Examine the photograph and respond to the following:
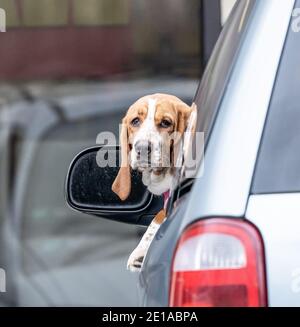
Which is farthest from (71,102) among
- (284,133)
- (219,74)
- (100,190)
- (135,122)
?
(284,133)

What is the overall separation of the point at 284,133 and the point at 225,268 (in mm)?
277

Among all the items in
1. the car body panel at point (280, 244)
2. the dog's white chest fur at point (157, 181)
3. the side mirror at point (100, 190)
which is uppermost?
the car body panel at point (280, 244)

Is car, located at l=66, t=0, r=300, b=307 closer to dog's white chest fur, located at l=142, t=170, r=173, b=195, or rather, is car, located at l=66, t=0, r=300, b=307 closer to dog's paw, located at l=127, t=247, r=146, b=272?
dog's white chest fur, located at l=142, t=170, r=173, b=195

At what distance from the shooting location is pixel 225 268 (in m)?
1.69

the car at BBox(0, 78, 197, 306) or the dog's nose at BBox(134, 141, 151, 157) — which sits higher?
the dog's nose at BBox(134, 141, 151, 157)

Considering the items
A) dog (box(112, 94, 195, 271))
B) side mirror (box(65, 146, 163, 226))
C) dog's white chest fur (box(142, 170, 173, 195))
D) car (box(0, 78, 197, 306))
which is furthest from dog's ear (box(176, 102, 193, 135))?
car (box(0, 78, 197, 306))

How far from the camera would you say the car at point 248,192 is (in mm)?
1689

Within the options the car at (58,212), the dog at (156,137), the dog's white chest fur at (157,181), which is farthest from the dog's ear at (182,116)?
the car at (58,212)

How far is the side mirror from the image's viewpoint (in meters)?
2.59

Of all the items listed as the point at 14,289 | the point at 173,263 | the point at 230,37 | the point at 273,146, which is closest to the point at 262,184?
the point at 273,146

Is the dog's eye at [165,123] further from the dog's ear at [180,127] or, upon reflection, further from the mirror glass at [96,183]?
the mirror glass at [96,183]

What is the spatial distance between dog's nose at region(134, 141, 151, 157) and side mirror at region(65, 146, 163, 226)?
1.05 feet

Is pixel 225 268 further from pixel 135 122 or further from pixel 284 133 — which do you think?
pixel 135 122

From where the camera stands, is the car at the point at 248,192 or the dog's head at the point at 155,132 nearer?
Answer: the car at the point at 248,192
